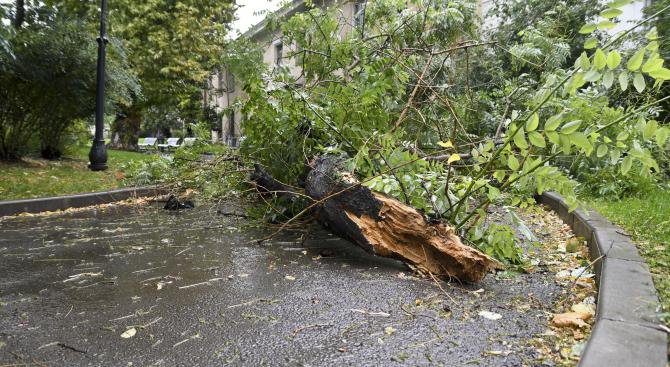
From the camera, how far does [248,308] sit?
2508 millimetres

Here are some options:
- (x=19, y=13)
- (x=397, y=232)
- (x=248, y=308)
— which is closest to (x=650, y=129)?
(x=397, y=232)

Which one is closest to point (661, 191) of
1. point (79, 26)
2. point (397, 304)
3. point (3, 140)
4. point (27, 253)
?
point (397, 304)

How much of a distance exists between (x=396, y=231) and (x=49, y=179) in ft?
22.6

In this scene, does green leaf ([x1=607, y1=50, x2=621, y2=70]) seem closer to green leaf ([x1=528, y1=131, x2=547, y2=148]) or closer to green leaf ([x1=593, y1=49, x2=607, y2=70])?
green leaf ([x1=593, y1=49, x2=607, y2=70])

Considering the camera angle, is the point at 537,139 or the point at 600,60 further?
the point at 537,139

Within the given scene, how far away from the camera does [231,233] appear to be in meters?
4.77

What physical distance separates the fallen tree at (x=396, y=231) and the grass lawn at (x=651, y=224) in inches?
36.3

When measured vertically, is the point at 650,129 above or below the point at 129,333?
above

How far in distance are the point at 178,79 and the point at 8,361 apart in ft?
69.0

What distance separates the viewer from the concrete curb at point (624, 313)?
1.60 meters

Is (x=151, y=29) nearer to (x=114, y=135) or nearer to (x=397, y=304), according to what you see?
(x=114, y=135)

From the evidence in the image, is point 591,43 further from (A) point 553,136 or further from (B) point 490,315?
(B) point 490,315

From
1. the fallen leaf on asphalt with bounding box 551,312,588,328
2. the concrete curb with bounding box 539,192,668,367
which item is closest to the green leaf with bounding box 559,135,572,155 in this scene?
the concrete curb with bounding box 539,192,668,367

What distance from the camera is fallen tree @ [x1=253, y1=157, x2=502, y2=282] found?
9.95ft
